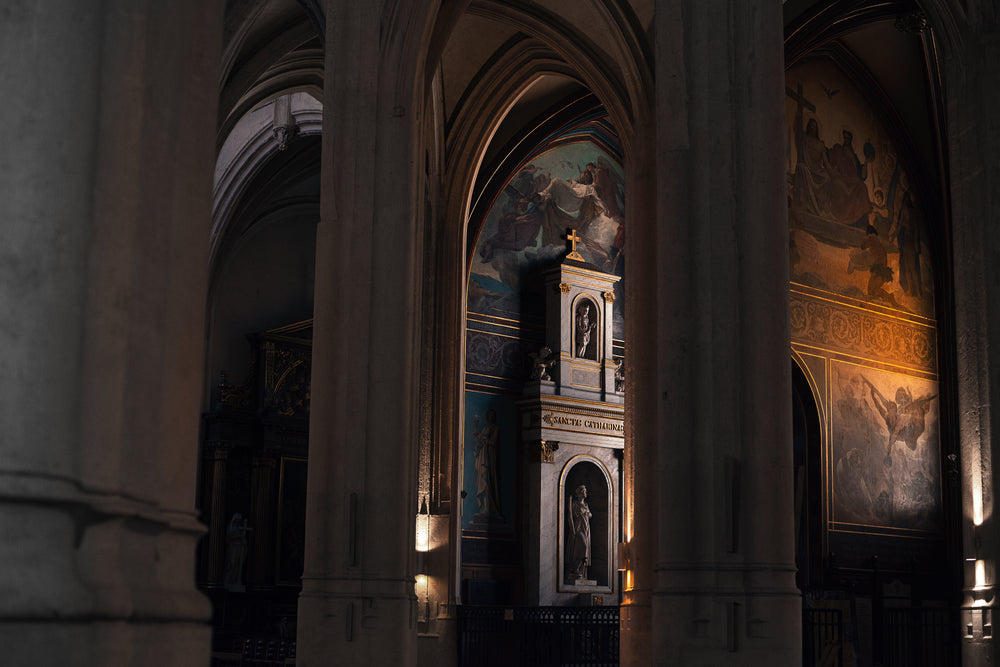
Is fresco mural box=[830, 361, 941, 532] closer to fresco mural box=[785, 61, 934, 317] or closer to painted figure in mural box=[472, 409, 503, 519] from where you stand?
fresco mural box=[785, 61, 934, 317]

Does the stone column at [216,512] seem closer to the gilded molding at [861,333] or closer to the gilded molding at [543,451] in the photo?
the gilded molding at [543,451]

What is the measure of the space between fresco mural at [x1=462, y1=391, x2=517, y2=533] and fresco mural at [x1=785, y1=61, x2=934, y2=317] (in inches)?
219

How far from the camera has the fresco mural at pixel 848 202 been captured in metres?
18.3

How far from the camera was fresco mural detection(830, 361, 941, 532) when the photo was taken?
18047 mm

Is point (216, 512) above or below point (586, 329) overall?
below

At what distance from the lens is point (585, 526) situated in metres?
20.0

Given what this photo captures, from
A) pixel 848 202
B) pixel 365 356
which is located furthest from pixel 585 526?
pixel 365 356

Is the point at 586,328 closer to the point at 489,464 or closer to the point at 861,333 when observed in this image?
the point at 489,464

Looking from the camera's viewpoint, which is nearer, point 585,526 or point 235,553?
point 235,553

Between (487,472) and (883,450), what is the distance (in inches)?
260

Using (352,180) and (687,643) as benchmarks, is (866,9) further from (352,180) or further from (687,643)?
(687,643)

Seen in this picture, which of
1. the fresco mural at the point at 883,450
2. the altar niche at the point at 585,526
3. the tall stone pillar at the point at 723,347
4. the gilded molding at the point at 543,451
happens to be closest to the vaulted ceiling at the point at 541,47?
the fresco mural at the point at 883,450

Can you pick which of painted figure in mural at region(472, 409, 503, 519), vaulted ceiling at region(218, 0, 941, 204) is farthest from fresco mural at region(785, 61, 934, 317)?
painted figure in mural at region(472, 409, 503, 519)

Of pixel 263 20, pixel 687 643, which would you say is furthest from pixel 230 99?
pixel 687 643
